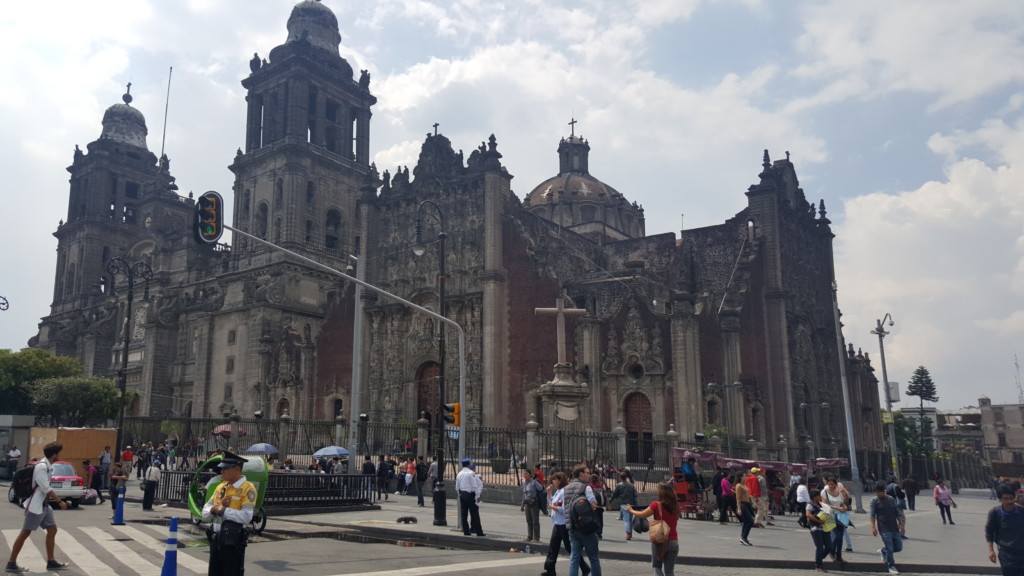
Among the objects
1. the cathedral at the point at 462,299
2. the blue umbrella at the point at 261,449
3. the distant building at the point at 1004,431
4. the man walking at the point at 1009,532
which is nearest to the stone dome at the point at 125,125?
the cathedral at the point at 462,299

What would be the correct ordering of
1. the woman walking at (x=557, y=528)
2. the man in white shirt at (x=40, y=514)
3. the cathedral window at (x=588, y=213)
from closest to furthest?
the man in white shirt at (x=40, y=514) → the woman walking at (x=557, y=528) → the cathedral window at (x=588, y=213)

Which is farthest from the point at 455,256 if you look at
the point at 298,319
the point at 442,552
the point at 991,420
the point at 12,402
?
the point at 991,420

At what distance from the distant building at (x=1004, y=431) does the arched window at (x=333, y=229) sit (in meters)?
87.8

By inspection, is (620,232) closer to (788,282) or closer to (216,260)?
(788,282)

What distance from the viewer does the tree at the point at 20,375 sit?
45.2 metres

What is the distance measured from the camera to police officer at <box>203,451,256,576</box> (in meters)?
8.56

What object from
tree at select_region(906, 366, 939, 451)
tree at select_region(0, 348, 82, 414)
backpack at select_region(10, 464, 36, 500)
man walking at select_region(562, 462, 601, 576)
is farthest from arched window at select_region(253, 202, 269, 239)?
tree at select_region(906, 366, 939, 451)

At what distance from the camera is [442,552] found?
597 inches

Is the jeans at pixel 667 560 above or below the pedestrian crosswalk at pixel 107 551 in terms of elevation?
above

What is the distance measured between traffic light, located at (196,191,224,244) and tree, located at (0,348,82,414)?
35.0m

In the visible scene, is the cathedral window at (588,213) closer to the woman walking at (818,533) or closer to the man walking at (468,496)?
the man walking at (468,496)

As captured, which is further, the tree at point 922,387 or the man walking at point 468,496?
the tree at point 922,387

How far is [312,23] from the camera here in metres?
63.9

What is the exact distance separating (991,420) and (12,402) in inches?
4470
